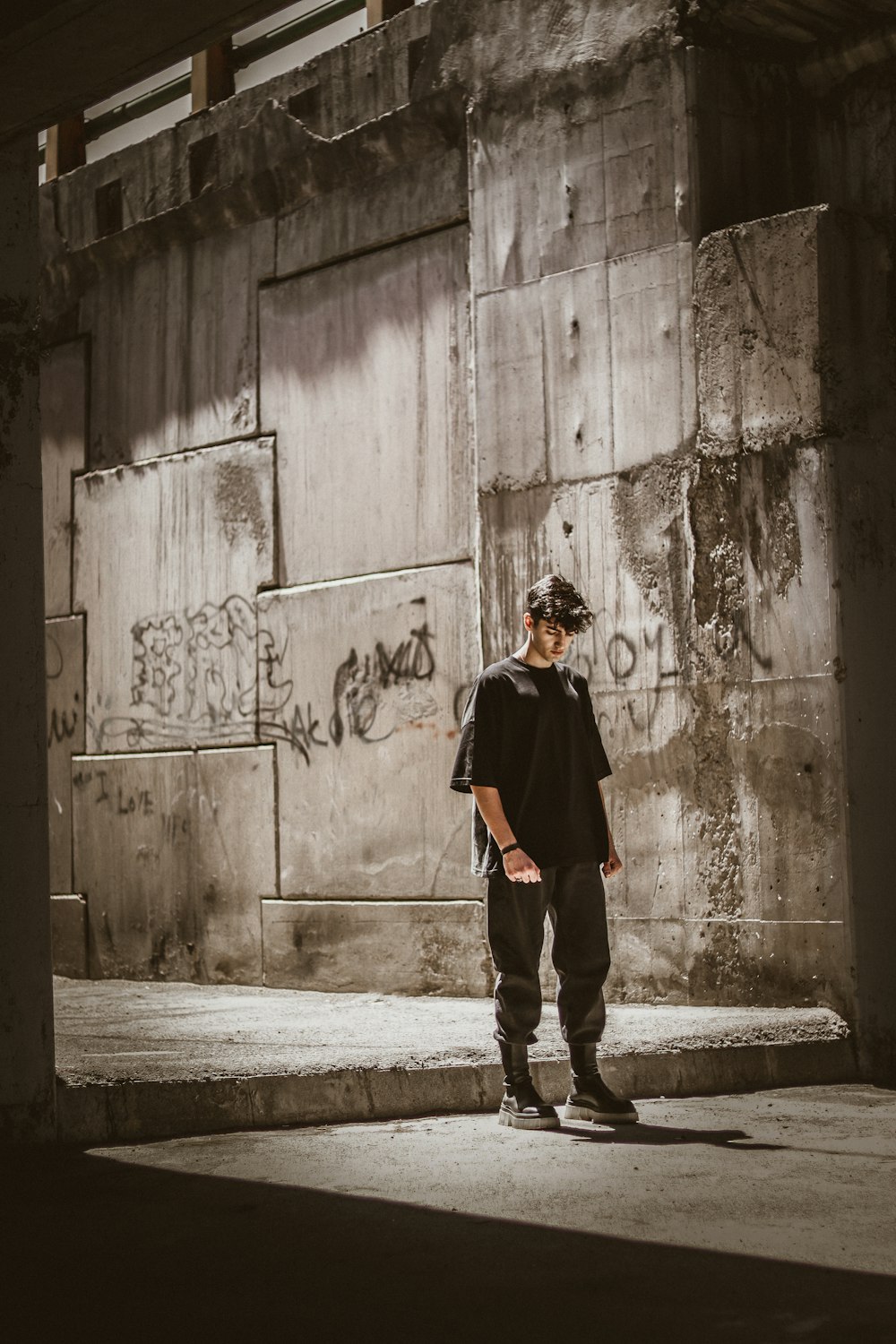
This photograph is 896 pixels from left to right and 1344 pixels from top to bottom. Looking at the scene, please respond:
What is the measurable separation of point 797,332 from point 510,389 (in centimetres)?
192

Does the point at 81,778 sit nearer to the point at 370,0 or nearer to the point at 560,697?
the point at 370,0

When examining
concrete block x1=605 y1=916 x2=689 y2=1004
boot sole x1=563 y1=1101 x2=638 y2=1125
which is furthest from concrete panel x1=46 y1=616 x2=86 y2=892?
boot sole x1=563 y1=1101 x2=638 y2=1125

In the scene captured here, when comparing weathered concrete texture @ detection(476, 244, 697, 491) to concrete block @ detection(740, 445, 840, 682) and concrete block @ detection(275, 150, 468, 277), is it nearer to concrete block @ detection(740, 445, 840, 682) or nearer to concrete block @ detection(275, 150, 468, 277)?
concrete block @ detection(740, 445, 840, 682)

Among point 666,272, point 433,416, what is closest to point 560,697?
point 666,272

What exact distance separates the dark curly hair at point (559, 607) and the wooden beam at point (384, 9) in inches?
220

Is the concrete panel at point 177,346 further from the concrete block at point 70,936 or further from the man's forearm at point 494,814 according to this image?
the man's forearm at point 494,814

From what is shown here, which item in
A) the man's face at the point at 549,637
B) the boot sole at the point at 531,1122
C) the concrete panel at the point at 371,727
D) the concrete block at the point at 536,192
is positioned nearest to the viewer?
the boot sole at the point at 531,1122

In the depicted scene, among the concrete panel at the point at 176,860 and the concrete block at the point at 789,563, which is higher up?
the concrete block at the point at 789,563

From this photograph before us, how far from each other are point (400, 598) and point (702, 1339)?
709 cm

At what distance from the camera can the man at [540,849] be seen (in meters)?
6.68

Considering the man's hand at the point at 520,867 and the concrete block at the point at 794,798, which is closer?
the man's hand at the point at 520,867

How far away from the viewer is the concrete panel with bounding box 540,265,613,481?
965 cm

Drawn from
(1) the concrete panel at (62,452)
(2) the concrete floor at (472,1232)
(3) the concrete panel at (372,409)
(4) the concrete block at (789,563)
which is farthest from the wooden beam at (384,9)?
(2) the concrete floor at (472,1232)

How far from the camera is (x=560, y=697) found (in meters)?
6.85
